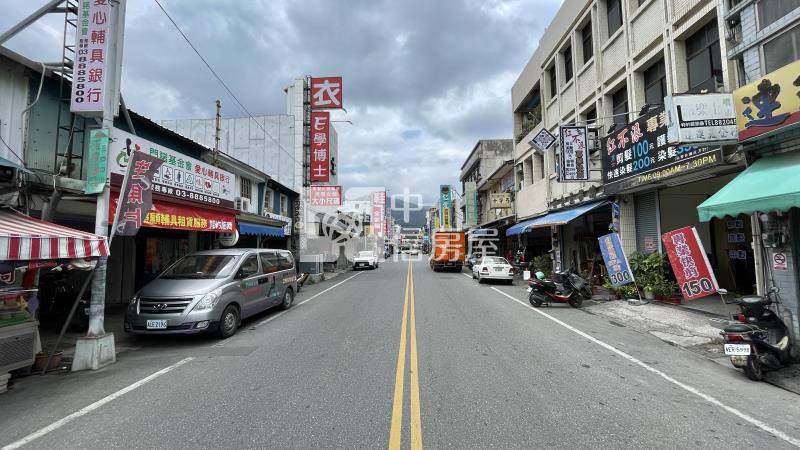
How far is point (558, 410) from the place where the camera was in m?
4.02

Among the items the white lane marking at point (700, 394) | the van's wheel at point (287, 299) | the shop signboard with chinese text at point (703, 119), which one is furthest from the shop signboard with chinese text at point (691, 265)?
the van's wheel at point (287, 299)

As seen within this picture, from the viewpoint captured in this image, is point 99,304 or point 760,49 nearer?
point 99,304

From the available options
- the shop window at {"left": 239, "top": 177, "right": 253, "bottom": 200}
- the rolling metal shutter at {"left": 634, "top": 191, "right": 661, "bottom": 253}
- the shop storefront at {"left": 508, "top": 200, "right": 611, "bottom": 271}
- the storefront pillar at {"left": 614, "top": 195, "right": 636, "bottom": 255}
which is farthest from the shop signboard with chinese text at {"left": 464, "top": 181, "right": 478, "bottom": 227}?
the rolling metal shutter at {"left": 634, "top": 191, "right": 661, "bottom": 253}

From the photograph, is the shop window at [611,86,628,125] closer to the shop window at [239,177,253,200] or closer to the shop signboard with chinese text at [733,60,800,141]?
the shop signboard with chinese text at [733,60,800,141]

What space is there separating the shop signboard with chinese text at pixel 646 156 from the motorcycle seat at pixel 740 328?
425cm

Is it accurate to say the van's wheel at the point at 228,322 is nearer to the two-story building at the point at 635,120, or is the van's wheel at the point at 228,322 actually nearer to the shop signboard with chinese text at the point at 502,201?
the two-story building at the point at 635,120

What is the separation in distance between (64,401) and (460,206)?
50078 millimetres

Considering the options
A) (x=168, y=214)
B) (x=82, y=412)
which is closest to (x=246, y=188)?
(x=168, y=214)

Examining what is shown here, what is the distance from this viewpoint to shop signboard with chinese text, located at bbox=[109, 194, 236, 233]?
8898mm

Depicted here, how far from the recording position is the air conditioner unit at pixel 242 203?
Answer: 17141mm

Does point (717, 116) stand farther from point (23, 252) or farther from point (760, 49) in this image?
point (23, 252)

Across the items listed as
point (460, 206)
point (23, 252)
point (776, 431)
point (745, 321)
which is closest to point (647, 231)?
point (745, 321)

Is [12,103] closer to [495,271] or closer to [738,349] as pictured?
[738,349]

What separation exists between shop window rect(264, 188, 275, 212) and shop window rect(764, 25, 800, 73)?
19602 millimetres
